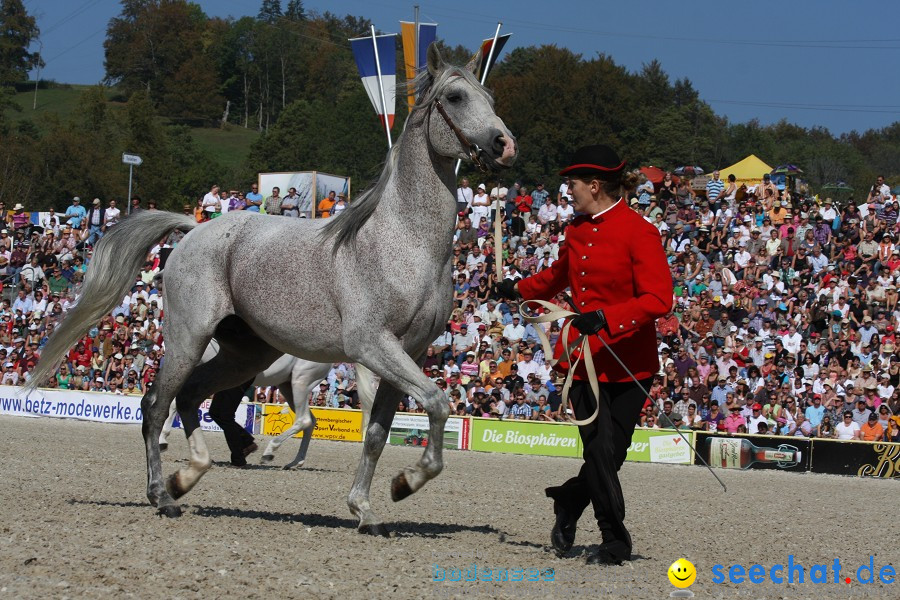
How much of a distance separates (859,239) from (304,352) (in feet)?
59.8

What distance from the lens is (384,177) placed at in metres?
7.37

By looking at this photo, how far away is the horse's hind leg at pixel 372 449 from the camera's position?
707 centimetres

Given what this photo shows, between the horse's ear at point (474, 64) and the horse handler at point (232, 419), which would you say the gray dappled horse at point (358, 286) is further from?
the horse handler at point (232, 419)

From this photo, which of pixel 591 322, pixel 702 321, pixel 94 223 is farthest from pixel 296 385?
pixel 94 223

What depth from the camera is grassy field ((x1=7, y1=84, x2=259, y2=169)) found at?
321ft

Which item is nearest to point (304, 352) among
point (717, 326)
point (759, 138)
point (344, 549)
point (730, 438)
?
point (344, 549)

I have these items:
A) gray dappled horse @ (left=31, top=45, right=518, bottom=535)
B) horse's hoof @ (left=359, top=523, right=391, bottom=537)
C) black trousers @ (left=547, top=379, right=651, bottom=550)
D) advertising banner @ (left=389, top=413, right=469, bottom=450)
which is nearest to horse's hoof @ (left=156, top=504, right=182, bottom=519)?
gray dappled horse @ (left=31, top=45, right=518, bottom=535)

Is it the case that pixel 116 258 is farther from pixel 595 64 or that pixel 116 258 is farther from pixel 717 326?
pixel 595 64

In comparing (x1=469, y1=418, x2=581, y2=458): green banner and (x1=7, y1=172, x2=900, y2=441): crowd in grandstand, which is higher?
(x1=7, y1=172, x2=900, y2=441): crowd in grandstand

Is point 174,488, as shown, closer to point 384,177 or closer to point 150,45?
point 384,177

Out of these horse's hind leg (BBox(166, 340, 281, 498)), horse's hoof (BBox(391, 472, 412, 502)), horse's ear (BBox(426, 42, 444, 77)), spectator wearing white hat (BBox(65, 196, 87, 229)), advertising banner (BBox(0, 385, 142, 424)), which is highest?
spectator wearing white hat (BBox(65, 196, 87, 229))

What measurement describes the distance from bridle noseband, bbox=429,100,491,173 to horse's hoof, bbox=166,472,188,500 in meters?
3.14

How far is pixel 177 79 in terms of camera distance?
110 metres

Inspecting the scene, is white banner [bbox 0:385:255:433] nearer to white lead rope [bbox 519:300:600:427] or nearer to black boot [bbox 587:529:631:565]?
white lead rope [bbox 519:300:600:427]
